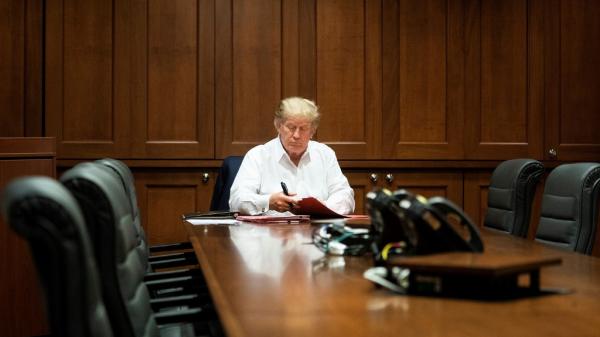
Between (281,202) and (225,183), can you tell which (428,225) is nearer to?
(281,202)

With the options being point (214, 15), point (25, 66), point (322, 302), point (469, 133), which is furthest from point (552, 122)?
point (322, 302)

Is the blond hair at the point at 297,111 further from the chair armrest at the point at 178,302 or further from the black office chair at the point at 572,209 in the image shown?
the chair armrest at the point at 178,302

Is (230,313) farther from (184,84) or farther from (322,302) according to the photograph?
(184,84)

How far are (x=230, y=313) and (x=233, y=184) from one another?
255cm

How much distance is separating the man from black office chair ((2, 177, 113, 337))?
106 inches

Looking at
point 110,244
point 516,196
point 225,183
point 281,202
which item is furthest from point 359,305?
point 225,183

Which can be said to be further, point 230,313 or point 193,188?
point 193,188

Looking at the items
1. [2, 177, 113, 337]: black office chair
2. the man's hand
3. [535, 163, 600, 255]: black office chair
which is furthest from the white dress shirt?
[2, 177, 113, 337]: black office chair

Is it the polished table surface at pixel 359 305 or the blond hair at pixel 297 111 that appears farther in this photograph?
the blond hair at pixel 297 111

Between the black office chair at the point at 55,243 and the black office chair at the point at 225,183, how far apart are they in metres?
2.99

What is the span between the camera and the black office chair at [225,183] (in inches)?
162

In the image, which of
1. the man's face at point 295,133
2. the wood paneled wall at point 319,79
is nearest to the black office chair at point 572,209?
the man's face at point 295,133

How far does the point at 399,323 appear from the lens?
4.06 feet

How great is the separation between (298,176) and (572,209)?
1545 mm
